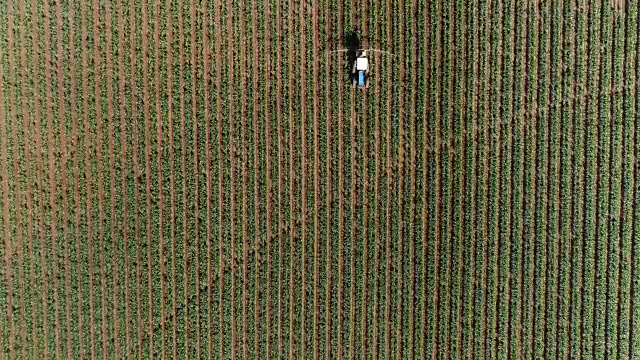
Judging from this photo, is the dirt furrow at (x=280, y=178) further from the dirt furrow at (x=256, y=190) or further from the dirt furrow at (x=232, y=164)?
the dirt furrow at (x=232, y=164)

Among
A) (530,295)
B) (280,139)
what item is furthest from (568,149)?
(280,139)

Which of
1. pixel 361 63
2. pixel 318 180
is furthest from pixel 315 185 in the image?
pixel 361 63

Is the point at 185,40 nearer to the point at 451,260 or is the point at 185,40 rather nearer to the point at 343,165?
the point at 343,165

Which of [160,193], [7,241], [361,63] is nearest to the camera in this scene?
[361,63]

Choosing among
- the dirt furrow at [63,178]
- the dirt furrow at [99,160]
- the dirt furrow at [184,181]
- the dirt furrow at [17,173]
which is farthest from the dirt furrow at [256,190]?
the dirt furrow at [17,173]

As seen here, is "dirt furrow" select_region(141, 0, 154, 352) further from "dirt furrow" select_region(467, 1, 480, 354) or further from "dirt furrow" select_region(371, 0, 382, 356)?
"dirt furrow" select_region(467, 1, 480, 354)

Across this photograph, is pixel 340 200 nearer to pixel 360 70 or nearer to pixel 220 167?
pixel 220 167
